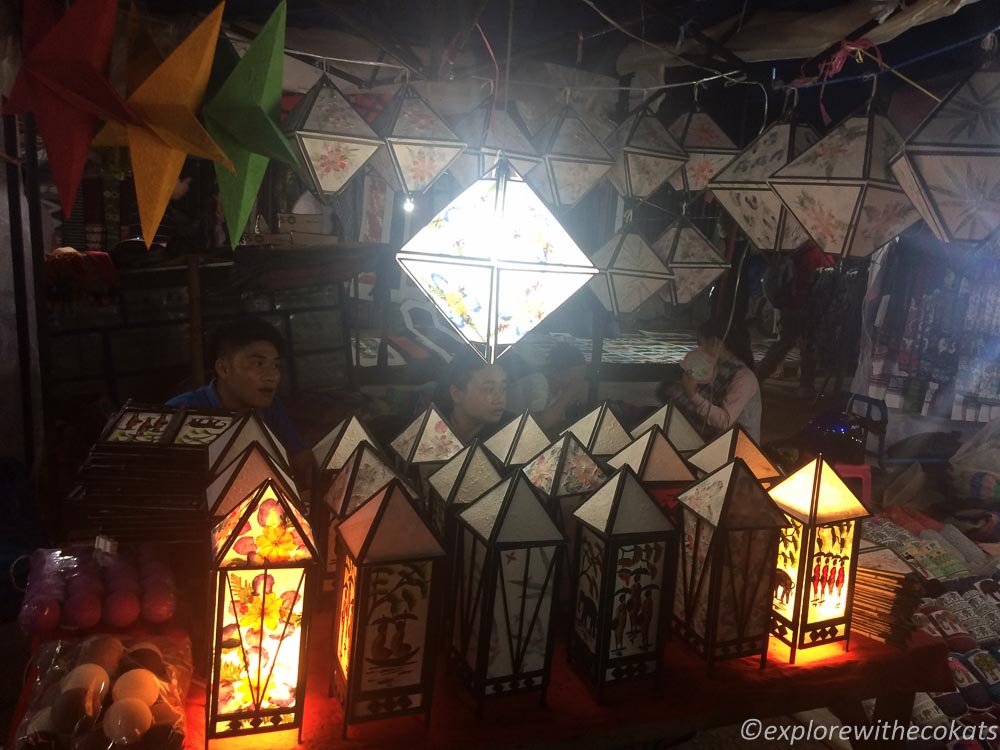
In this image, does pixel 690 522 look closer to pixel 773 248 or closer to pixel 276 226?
pixel 773 248

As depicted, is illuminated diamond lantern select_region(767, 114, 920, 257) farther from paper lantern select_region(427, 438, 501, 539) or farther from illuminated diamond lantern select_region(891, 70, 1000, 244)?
paper lantern select_region(427, 438, 501, 539)

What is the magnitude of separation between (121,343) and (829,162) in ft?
18.9

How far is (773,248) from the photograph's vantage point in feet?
11.7

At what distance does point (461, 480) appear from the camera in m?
2.12

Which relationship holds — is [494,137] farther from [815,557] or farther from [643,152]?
[815,557]

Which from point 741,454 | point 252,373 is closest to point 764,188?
point 741,454

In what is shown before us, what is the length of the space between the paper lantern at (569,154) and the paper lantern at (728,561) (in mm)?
2086

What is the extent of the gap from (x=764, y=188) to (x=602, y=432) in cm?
149

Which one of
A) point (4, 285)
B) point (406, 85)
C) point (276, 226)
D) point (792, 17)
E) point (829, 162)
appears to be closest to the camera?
point (829, 162)

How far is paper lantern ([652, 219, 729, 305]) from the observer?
13.3 ft

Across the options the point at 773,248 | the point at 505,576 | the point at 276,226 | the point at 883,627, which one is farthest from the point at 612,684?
the point at 276,226

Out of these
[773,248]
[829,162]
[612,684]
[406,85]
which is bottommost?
[612,684]

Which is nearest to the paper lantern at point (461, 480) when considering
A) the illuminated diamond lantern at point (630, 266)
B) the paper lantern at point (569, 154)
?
the paper lantern at point (569, 154)

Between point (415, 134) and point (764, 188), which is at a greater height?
point (415, 134)
